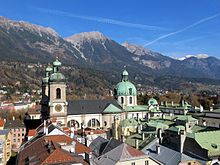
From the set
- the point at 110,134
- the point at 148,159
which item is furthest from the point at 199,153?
the point at 110,134

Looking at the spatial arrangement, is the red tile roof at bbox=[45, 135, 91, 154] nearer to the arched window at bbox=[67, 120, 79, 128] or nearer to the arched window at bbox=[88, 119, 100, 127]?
the arched window at bbox=[67, 120, 79, 128]

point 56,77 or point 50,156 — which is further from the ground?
point 56,77

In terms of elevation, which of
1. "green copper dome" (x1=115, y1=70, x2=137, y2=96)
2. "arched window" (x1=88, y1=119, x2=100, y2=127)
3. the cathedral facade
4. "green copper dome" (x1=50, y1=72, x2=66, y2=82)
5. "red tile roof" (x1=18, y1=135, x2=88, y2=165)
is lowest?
"red tile roof" (x1=18, y1=135, x2=88, y2=165)

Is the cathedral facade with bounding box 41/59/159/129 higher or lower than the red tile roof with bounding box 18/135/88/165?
higher

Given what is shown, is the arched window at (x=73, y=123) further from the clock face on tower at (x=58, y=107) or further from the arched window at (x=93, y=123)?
the clock face on tower at (x=58, y=107)

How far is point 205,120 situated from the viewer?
88.4 m

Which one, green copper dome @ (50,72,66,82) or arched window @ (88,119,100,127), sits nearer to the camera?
green copper dome @ (50,72,66,82)

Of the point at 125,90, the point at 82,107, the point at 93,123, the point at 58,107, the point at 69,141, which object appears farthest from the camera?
the point at 125,90

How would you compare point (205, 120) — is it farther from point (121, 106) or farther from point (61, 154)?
point (61, 154)

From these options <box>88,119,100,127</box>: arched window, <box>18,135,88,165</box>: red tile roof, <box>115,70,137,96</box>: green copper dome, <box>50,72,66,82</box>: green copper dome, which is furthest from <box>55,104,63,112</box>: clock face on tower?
<box>18,135,88,165</box>: red tile roof

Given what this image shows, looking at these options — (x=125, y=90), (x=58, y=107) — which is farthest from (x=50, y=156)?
(x=125, y=90)

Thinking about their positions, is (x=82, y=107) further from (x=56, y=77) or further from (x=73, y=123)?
(x=56, y=77)

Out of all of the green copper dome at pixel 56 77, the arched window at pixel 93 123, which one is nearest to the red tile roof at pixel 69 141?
the green copper dome at pixel 56 77

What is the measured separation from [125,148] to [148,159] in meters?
3.31
